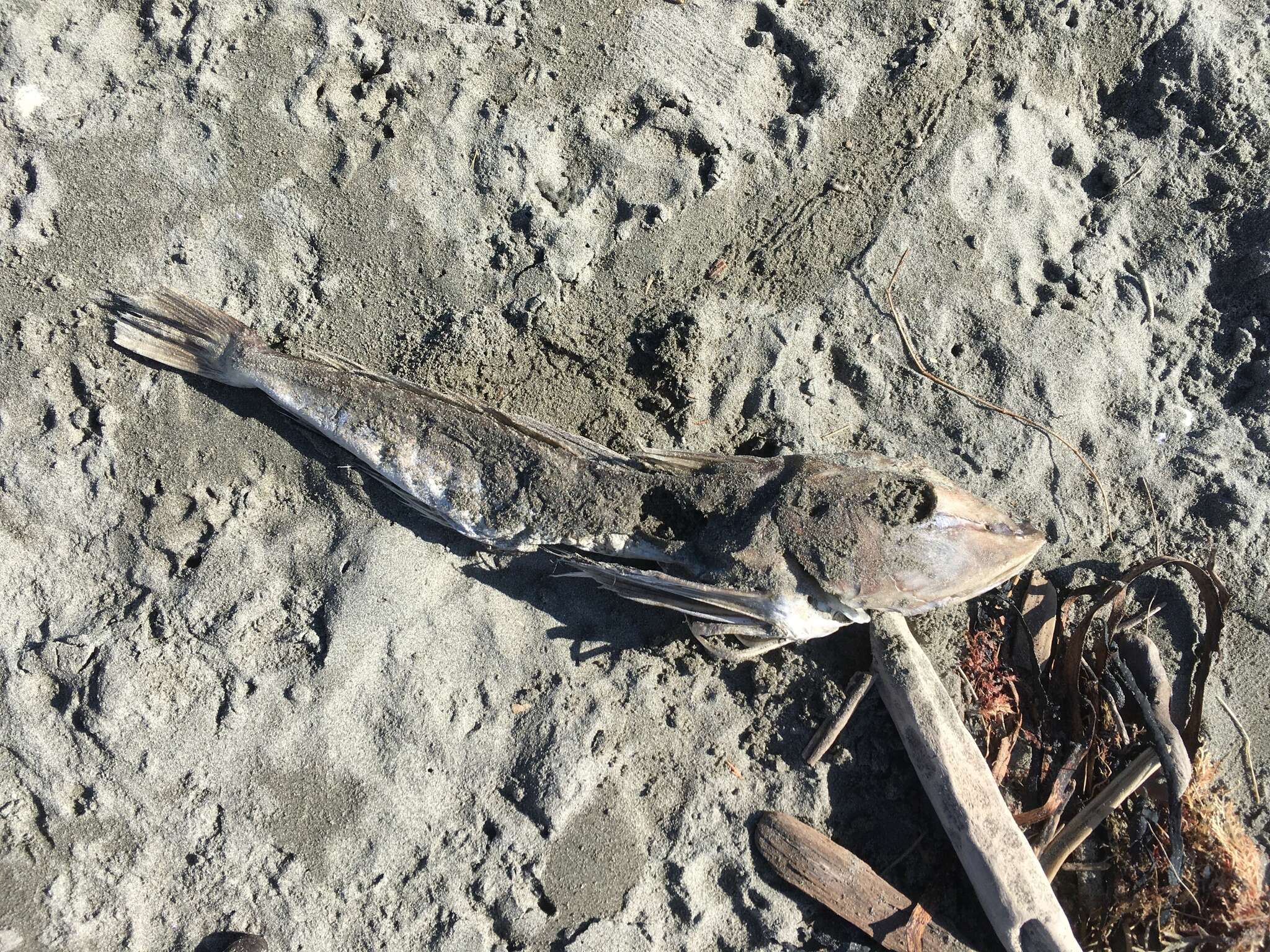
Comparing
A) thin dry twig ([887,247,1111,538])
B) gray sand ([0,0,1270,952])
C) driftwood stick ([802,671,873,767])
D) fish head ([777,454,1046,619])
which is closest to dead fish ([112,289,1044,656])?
fish head ([777,454,1046,619])

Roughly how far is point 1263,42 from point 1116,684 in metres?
3.04

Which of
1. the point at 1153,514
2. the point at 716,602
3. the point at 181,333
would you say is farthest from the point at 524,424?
the point at 1153,514

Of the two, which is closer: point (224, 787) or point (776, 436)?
point (224, 787)

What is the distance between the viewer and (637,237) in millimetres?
3613

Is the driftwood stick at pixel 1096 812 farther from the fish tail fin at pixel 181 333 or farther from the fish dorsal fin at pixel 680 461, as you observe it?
the fish tail fin at pixel 181 333

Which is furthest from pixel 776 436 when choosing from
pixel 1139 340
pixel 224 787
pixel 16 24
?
pixel 16 24

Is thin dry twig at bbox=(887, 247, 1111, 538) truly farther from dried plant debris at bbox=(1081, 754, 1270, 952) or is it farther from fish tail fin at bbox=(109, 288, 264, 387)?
fish tail fin at bbox=(109, 288, 264, 387)

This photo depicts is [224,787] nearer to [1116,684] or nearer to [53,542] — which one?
[53,542]

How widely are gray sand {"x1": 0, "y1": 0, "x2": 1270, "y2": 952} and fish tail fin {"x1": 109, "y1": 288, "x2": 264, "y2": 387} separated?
0.30ft

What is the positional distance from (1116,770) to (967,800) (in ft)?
2.61

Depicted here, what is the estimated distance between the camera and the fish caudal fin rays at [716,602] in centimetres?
324

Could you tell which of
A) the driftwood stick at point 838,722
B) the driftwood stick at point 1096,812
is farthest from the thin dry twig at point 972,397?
the driftwood stick at point 838,722

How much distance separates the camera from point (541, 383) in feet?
11.9

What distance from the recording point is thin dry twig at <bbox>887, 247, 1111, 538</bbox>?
3600 millimetres
